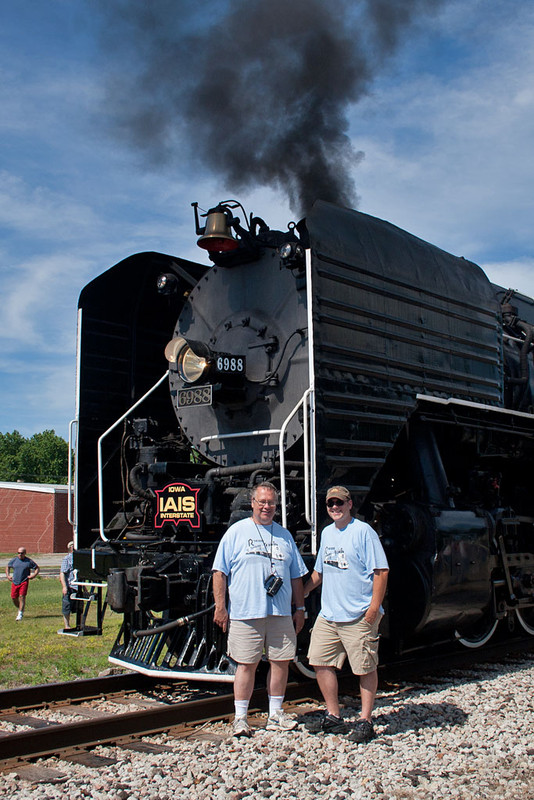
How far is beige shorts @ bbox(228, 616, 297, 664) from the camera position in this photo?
5047 mm

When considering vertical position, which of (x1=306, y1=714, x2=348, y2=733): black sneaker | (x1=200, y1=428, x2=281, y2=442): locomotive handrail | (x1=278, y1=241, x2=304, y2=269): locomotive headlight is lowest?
(x1=306, y1=714, x2=348, y2=733): black sneaker

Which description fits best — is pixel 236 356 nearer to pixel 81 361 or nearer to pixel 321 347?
pixel 321 347

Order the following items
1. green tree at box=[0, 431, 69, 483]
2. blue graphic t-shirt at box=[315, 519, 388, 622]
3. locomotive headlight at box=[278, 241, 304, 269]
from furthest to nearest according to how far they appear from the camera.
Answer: green tree at box=[0, 431, 69, 483]
locomotive headlight at box=[278, 241, 304, 269]
blue graphic t-shirt at box=[315, 519, 388, 622]

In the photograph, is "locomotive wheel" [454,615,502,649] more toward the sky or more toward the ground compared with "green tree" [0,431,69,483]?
more toward the ground

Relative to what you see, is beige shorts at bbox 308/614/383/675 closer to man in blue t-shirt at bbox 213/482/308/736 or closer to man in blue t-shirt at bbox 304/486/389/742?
man in blue t-shirt at bbox 304/486/389/742

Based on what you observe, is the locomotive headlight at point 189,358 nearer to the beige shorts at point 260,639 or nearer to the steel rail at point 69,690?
the beige shorts at point 260,639

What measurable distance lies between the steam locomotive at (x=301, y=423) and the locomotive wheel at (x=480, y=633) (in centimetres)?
2

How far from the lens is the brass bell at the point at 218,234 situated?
700cm

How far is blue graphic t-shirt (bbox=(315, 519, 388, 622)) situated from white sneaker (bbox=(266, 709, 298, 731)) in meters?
0.68

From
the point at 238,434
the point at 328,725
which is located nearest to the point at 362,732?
the point at 328,725

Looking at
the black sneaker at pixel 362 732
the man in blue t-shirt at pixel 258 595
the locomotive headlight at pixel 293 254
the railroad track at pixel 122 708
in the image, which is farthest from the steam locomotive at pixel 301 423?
the black sneaker at pixel 362 732

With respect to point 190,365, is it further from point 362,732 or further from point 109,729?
point 362,732

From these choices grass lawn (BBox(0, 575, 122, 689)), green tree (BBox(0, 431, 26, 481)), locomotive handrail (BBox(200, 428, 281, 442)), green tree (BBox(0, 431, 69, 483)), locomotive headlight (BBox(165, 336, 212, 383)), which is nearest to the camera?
locomotive handrail (BBox(200, 428, 281, 442))

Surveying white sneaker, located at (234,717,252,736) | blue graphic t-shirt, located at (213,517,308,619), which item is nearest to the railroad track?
white sneaker, located at (234,717,252,736)
